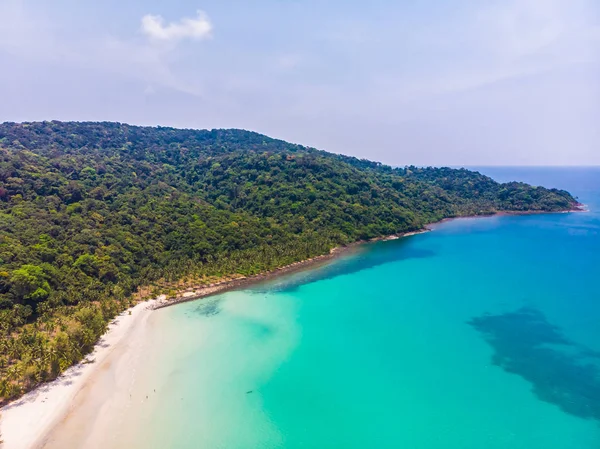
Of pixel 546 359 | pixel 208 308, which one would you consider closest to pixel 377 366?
pixel 546 359

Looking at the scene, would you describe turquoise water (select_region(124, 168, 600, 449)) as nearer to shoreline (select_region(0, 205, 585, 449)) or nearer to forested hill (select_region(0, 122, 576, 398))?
shoreline (select_region(0, 205, 585, 449))

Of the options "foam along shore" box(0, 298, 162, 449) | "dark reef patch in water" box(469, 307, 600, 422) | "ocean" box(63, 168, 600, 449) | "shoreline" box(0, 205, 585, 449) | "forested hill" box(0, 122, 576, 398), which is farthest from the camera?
"forested hill" box(0, 122, 576, 398)

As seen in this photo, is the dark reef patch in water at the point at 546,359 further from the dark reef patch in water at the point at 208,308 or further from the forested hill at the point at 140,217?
the forested hill at the point at 140,217

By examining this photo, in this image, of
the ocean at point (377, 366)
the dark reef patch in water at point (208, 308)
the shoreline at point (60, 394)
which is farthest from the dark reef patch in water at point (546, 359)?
the shoreline at point (60, 394)

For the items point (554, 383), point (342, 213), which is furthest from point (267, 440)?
point (342, 213)

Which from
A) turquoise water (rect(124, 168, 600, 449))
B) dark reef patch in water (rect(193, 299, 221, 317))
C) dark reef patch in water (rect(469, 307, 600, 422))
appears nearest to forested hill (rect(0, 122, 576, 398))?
dark reef patch in water (rect(193, 299, 221, 317))
